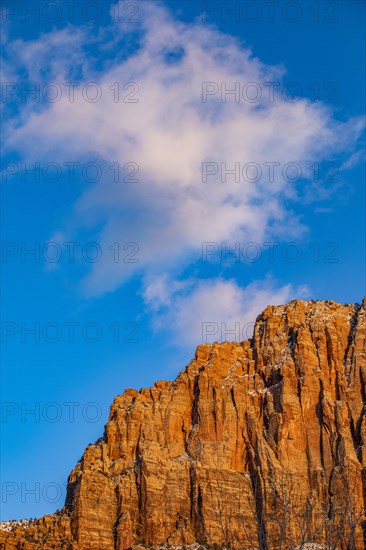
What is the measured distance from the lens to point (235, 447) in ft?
538

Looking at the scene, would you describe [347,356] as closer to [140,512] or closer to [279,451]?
[279,451]

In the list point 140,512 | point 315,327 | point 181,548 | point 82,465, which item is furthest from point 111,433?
point 315,327

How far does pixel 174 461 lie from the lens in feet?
523

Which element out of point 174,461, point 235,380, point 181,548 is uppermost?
point 235,380

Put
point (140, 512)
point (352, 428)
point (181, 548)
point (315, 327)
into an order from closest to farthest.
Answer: point (181, 548), point (140, 512), point (352, 428), point (315, 327)

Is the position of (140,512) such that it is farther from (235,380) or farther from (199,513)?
(235,380)

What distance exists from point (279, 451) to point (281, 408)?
28.2ft

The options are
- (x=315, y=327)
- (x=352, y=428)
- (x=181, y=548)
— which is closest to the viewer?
(x=181, y=548)

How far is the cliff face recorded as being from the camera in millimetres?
148625

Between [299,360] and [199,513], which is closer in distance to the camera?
[199,513]

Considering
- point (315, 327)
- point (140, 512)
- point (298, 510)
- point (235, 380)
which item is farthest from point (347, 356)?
point (140, 512)

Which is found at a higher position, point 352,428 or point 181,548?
point 352,428

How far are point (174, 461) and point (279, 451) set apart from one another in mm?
18854

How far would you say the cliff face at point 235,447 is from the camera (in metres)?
149
